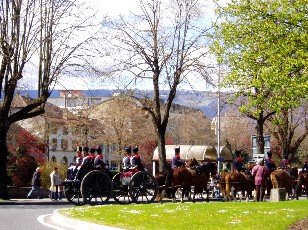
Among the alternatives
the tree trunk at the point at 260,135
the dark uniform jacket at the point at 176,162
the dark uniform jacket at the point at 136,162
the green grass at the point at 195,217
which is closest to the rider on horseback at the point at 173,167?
the dark uniform jacket at the point at 176,162

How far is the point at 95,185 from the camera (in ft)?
94.3

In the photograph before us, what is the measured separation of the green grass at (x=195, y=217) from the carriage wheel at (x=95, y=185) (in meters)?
5.24

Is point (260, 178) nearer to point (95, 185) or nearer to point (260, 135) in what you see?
point (95, 185)

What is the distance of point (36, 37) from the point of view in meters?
37.5

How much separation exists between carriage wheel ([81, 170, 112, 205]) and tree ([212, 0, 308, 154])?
244 inches

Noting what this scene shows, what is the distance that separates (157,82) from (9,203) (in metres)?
10.4

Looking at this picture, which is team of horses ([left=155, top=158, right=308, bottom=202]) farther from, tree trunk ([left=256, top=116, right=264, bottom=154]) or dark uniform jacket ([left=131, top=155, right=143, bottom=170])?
tree trunk ([left=256, top=116, right=264, bottom=154])

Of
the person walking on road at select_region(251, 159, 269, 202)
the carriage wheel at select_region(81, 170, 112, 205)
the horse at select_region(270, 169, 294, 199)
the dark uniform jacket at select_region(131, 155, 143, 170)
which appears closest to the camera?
the carriage wheel at select_region(81, 170, 112, 205)

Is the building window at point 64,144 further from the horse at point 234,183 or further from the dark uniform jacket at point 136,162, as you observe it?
the dark uniform jacket at point 136,162

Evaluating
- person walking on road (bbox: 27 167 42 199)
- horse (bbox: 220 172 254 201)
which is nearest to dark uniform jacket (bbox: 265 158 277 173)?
horse (bbox: 220 172 254 201)

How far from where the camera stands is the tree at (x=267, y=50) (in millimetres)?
22906

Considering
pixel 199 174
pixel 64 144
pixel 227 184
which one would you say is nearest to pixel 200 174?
pixel 199 174

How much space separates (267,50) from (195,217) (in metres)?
7.35

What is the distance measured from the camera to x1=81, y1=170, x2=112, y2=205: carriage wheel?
28531 mm
